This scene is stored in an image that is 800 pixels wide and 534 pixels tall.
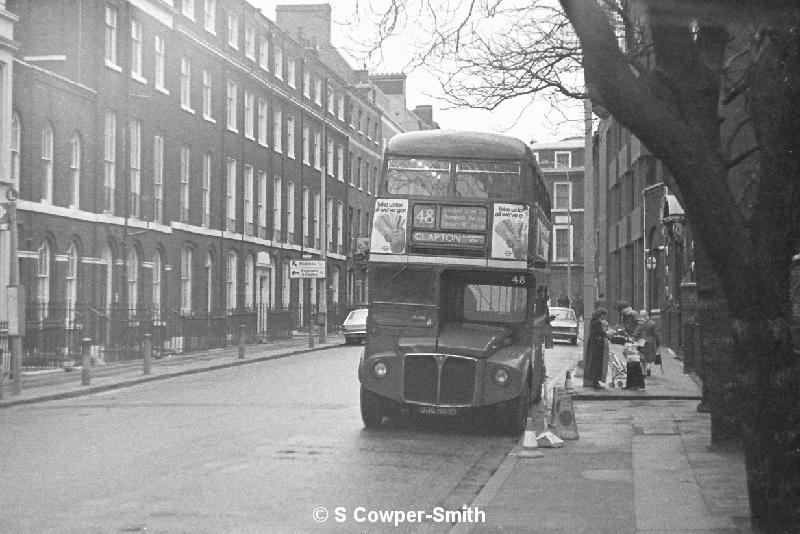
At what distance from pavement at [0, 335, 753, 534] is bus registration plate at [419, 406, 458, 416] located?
1.15 metres

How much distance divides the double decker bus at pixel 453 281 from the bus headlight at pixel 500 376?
13 mm

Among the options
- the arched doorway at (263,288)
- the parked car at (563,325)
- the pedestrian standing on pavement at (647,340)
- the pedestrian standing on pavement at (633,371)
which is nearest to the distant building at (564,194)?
the arched doorway at (263,288)

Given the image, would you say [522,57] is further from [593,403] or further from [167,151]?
[167,151]

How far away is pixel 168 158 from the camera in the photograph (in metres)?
40.4

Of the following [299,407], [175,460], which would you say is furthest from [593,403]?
[175,460]

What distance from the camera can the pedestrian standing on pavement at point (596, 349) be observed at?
22.2m

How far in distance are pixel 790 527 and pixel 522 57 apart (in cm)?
1009

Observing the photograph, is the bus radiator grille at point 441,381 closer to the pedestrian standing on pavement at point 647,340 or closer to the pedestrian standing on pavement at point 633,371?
the pedestrian standing on pavement at point 633,371

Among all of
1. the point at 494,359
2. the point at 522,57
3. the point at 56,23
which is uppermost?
the point at 56,23

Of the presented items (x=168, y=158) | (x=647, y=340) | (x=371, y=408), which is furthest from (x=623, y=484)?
(x=168, y=158)

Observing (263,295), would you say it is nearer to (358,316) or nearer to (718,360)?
(358,316)

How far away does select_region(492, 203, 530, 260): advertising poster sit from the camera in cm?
1617

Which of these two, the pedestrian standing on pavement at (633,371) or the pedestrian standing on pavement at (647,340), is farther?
the pedestrian standing on pavement at (647,340)

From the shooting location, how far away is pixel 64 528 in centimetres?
870
